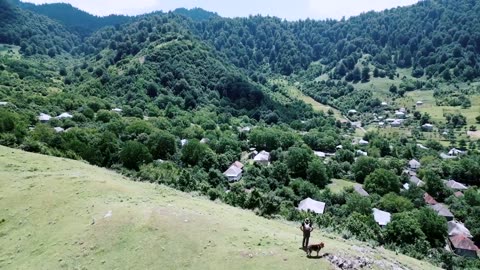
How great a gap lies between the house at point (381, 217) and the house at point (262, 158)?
38769mm

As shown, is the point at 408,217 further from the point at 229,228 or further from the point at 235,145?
the point at 235,145

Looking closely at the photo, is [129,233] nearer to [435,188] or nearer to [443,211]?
[443,211]

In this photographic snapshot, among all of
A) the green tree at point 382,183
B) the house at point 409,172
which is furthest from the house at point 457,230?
the house at point 409,172

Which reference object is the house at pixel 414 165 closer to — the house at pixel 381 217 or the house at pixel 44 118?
the house at pixel 381 217

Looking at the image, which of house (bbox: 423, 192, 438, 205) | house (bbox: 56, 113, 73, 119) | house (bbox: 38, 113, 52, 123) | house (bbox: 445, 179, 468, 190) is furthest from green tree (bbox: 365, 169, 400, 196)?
house (bbox: 38, 113, 52, 123)

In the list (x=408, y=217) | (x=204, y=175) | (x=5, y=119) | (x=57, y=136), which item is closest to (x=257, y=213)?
(x=408, y=217)

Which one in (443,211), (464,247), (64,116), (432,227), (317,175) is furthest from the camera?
(64,116)

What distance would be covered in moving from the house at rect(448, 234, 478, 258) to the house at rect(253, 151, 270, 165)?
5091 centimetres

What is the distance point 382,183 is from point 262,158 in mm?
31874

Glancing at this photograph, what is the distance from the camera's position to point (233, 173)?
95.2 meters

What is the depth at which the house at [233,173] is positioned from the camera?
308 ft

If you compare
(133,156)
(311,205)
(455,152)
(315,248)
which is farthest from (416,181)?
(315,248)

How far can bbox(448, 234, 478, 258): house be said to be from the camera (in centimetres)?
6569

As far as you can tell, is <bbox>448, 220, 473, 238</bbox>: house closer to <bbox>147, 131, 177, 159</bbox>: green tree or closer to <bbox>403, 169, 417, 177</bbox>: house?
<bbox>403, 169, 417, 177</bbox>: house
